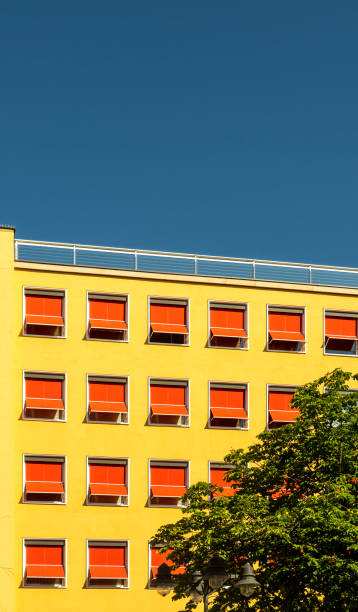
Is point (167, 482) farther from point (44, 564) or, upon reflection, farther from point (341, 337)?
point (341, 337)

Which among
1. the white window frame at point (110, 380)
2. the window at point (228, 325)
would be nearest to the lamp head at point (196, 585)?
the white window frame at point (110, 380)

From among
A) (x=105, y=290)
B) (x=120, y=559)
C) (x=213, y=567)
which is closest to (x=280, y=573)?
(x=213, y=567)

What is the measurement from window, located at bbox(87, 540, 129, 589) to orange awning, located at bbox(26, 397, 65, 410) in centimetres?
571

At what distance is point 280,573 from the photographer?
34031 mm

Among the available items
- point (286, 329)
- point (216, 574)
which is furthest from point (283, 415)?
point (216, 574)

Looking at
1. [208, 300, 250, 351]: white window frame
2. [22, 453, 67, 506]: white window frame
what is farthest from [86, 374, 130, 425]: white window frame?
[208, 300, 250, 351]: white window frame

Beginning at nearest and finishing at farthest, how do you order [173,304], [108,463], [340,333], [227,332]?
[108,463], [173,304], [227,332], [340,333]

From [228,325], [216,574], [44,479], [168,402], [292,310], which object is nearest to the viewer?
[216,574]

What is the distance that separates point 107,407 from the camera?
161 ft

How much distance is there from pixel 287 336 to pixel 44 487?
12.8 metres

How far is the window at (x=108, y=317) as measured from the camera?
163ft

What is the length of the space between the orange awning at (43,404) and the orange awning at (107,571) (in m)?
6.71

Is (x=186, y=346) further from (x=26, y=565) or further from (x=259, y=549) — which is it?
(x=259, y=549)

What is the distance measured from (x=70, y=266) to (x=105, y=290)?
1.83m
